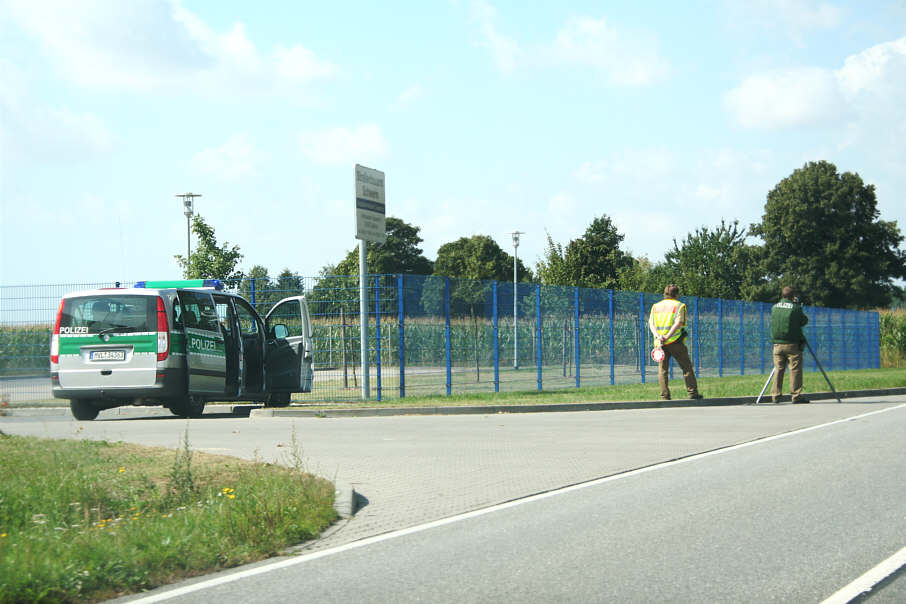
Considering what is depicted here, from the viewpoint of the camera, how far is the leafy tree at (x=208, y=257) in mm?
30906

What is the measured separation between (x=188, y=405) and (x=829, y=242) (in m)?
62.7

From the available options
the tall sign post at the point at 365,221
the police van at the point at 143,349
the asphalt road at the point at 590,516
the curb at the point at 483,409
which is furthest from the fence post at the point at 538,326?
the asphalt road at the point at 590,516

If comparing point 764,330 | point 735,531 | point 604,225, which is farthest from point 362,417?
point 604,225

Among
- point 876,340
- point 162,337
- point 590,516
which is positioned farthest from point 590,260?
point 590,516

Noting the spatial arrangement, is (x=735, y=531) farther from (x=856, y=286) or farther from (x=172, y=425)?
(x=856, y=286)

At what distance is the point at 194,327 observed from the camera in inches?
584

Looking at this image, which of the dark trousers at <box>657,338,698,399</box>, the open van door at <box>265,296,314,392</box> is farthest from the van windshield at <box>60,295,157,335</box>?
the dark trousers at <box>657,338,698,399</box>

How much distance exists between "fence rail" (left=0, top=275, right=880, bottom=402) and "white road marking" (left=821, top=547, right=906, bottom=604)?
13.0m

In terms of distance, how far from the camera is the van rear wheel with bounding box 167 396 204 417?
14692 mm

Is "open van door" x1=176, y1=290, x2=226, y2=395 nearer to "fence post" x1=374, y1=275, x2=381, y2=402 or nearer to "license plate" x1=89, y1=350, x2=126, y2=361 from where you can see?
"license plate" x1=89, y1=350, x2=126, y2=361

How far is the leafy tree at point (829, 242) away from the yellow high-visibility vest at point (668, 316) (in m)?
52.5

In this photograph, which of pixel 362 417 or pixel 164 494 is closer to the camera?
pixel 164 494

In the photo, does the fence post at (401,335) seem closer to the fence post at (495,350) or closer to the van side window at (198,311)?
the fence post at (495,350)

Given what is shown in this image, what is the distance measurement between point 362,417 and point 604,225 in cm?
4531
